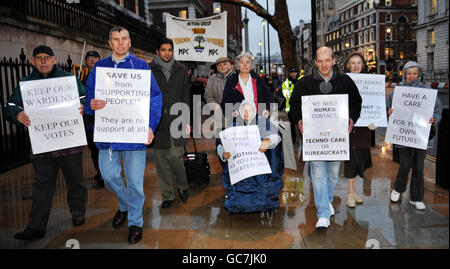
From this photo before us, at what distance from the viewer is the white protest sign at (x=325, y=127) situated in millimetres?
4531

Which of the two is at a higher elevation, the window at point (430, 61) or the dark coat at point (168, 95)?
the window at point (430, 61)

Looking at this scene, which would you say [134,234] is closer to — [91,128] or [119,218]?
[119,218]

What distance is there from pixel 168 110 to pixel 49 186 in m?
1.79

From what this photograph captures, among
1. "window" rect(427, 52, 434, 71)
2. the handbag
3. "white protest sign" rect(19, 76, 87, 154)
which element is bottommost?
the handbag

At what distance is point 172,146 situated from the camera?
5.60 meters

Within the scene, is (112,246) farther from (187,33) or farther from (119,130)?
(187,33)

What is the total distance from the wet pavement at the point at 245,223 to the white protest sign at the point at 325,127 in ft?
2.86

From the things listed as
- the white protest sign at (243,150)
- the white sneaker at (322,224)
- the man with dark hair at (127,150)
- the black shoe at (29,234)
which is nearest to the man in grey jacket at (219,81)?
the white protest sign at (243,150)

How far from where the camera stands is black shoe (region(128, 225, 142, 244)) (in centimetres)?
421

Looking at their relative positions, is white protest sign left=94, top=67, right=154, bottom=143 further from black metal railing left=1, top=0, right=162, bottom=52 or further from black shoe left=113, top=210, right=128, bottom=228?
black metal railing left=1, top=0, right=162, bottom=52

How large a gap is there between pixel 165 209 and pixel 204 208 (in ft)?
1.77

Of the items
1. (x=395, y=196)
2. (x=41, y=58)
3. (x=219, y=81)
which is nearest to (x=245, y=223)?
(x=395, y=196)

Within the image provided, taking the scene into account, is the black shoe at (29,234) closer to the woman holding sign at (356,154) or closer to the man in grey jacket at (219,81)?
the man in grey jacket at (219,81)

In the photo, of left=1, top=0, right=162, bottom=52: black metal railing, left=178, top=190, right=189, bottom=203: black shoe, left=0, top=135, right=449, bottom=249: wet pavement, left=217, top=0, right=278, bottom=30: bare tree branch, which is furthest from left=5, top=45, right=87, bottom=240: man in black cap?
left=217, top=0, right=278, bottom=30: bare tree branch
